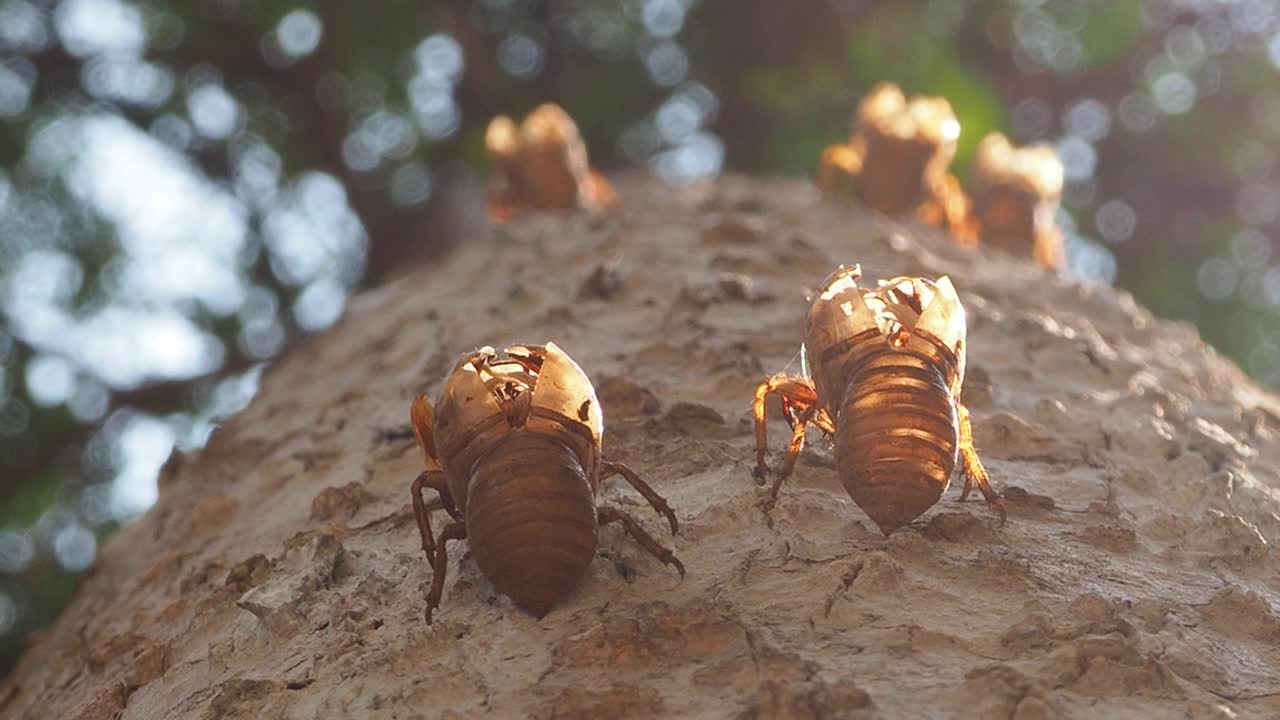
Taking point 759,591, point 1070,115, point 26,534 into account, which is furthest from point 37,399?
point 1070,115

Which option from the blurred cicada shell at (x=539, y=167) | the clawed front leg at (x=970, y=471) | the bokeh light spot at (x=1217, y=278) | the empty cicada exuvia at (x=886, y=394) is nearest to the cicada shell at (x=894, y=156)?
the blurred cicada shell at (x=539, y=167)

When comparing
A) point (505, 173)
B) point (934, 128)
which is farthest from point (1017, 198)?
point (505, 173)

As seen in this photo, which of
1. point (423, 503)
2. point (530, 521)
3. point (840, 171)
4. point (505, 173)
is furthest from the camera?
point (505, 173)

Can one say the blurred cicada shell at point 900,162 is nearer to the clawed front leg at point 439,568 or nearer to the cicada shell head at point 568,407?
the cicada shell head at point 568,407

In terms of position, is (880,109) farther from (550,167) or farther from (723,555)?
(723,555)

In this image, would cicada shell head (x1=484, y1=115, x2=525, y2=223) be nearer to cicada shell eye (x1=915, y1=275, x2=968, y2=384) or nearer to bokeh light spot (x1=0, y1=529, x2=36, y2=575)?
cicada shell eye (x1=915, y1=275, x2=968, y2=384)

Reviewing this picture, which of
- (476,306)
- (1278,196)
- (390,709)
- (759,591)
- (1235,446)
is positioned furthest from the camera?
(1278,196)

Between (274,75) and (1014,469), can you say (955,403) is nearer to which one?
(1014,469)
